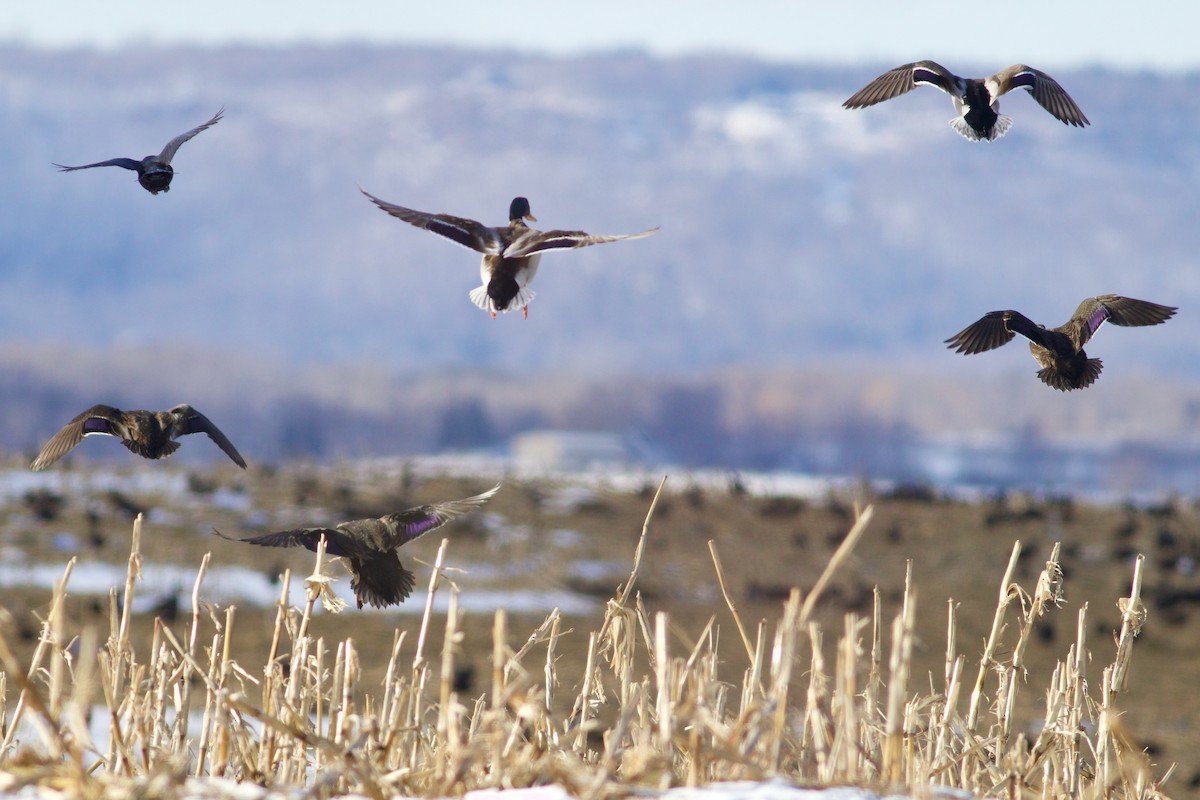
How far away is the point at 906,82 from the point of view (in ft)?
18.3

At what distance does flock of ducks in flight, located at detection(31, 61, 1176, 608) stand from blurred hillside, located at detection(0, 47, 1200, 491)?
78.1m

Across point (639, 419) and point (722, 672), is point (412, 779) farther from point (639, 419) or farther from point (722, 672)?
point (639, 419)

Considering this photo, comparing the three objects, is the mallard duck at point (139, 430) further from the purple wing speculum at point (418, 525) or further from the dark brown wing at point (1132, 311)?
the dark brown wing at point (1132, 311)

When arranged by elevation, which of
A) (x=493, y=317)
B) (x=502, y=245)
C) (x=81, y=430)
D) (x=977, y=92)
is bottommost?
(x=81, y=430)

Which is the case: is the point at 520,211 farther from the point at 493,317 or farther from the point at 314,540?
the point at 314,540

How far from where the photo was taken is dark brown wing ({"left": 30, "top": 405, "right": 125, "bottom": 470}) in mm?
4531

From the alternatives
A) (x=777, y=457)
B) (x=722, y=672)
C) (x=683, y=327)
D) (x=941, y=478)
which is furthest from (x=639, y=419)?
(x=722, y=672)

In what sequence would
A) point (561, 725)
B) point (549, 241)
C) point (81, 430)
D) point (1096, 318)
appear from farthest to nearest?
point (1096, 318)
point (81, 430)
point (561, 725)
point (549, 241)

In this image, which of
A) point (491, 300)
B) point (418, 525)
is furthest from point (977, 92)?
point (418, 525)

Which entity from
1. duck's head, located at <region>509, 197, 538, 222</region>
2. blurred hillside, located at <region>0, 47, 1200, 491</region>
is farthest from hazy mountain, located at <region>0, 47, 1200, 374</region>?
duck's head, located at <region>509, 197, 538, 222</region>

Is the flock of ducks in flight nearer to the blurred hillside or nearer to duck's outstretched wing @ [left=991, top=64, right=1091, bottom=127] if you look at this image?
duck's outstretched wing @ [left=991, top=64, right=1091, bottom=127]

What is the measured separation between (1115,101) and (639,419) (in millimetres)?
119521

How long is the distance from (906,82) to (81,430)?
3131 mm

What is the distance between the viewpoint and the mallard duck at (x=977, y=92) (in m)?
5.23
